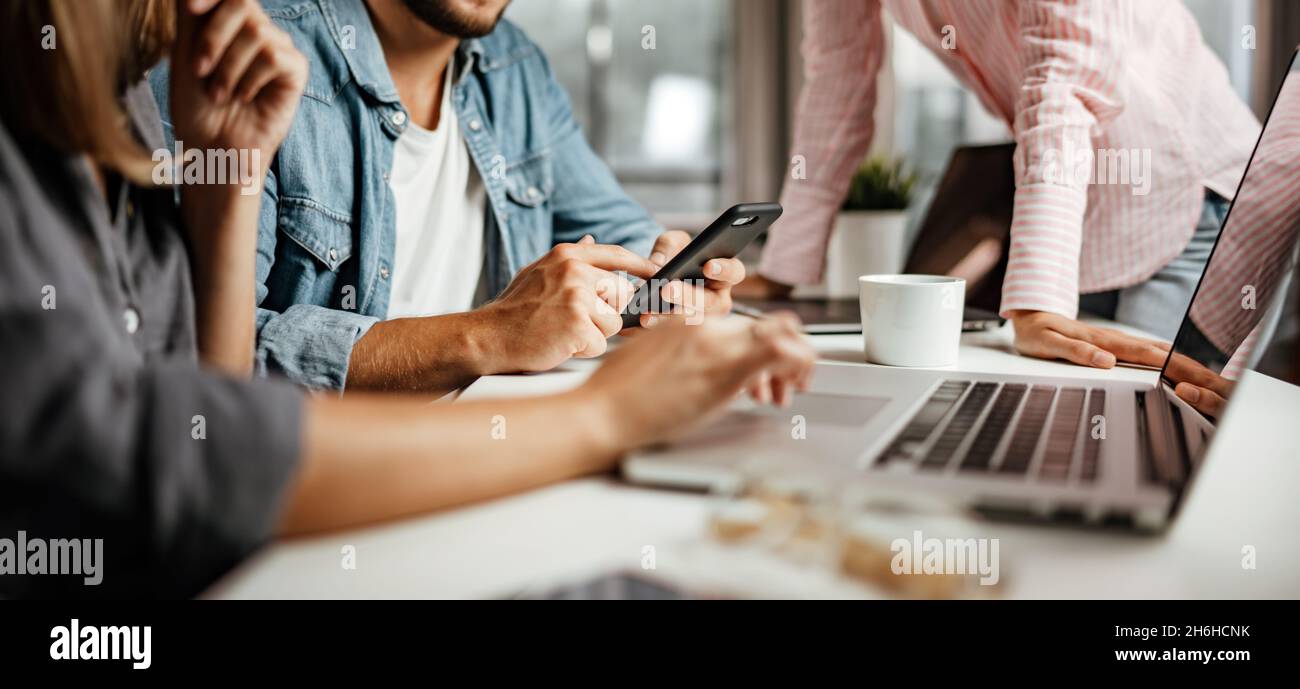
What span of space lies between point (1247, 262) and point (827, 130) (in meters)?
0.74

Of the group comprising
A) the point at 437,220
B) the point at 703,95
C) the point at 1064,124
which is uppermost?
the point at 703,95

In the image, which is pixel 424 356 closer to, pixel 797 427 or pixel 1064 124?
pixel 797 427

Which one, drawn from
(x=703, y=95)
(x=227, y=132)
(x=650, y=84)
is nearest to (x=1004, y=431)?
(x=227, y=132)

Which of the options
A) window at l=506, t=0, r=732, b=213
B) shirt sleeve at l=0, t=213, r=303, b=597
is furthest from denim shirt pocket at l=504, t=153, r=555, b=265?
window at l=506, t=0, r=732, b=213

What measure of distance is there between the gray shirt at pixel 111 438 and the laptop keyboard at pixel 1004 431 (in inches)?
13.5

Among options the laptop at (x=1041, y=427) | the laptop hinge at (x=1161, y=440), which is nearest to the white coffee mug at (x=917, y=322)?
the laptop at (x=1041, y=427)

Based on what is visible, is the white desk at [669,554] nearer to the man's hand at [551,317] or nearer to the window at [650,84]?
the man's hand at [551,317]

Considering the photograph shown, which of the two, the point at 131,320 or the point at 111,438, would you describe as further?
the point at 131,320

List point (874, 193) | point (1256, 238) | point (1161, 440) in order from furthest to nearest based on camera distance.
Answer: point (874, 193), point (1256, 238), point (1161, 440)

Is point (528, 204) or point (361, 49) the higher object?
point (361, 49)

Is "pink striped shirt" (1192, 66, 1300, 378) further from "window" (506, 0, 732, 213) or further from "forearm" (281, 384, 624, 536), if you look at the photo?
"window" (506, 0, 732, 213)

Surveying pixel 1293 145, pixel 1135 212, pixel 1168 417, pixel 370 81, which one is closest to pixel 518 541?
pixel 1168 417

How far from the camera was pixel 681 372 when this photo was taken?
0.58 metres
